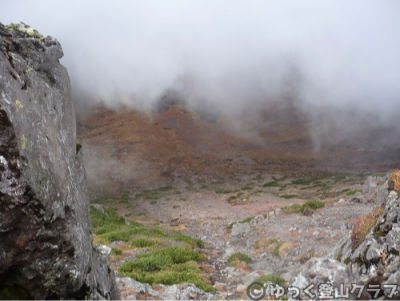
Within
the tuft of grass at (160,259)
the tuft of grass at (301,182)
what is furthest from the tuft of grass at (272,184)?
the tuft of grass at (160,259)

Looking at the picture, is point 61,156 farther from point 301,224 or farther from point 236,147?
point 236,147

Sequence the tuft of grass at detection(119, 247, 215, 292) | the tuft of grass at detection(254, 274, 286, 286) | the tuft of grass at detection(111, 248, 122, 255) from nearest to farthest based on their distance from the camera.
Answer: the tuft of grass at detection(254, 274, 286, 286)
the tuft of grass at detection(119, 247, 215, 292)
the tuft of grass at detection(111, 248, 122, 255)

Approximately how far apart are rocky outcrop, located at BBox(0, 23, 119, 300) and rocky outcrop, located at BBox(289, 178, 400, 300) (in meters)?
3.96

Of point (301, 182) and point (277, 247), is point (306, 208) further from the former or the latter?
point (301, 182)

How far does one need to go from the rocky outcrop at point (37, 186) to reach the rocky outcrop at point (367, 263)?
13.0 ft

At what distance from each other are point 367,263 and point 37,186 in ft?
20.0

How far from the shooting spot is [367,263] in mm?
5789

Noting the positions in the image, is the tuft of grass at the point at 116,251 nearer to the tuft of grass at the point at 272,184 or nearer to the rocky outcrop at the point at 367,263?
the rocky outcrop at the point at 367,263

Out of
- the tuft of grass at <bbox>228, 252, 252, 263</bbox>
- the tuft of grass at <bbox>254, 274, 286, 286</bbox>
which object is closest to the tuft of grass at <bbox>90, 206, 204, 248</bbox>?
the tuft of grass at <bbox>228, 252, 252, 263</bbox>

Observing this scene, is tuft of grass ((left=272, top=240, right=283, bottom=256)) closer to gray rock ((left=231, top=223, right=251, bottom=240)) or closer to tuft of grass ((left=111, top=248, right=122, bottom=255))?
gray rock ((left=231, top=223, right=251, bottom=240))

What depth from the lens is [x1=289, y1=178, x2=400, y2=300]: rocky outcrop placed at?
4504mm

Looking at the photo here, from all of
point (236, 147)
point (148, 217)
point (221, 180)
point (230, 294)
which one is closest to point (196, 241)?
point (230, 294)

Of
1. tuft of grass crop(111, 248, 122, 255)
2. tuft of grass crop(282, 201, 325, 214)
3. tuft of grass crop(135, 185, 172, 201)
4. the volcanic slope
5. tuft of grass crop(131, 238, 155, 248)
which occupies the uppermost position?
the volcanic slope

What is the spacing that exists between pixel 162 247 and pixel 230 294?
6424mm
